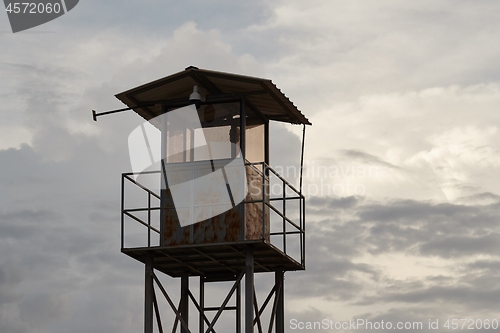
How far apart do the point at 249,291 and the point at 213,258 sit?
1.77 m

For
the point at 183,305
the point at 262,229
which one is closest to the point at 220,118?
the point at 262,229

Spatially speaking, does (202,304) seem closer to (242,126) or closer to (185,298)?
(185,298)

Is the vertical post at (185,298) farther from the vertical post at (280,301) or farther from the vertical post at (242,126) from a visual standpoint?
the vertical post at (242,126)

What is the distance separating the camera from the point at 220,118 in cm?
2806

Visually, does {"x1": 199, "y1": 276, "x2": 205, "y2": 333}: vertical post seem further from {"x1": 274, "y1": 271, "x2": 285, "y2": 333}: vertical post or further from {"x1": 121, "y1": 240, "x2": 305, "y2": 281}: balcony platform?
{"x1": 274, "y1": 271, "x2": 285, "y2": 333}: vertical post

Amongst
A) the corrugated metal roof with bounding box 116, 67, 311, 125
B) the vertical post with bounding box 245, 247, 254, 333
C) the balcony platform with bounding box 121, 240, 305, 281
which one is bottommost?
the vertical post with bounding box 245, 247, 254, 333

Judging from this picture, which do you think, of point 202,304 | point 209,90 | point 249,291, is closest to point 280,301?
point 202,304

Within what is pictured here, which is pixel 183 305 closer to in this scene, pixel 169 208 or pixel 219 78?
pixel 169 208

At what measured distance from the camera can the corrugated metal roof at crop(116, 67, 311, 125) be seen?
2714cm

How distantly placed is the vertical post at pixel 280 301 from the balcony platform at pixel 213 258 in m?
0.25

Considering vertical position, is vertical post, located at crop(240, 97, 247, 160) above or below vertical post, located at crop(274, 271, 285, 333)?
above

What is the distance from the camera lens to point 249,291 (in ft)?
86.9

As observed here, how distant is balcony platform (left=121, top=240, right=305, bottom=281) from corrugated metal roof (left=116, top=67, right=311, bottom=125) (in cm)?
392

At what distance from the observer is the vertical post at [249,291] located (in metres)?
26.2
